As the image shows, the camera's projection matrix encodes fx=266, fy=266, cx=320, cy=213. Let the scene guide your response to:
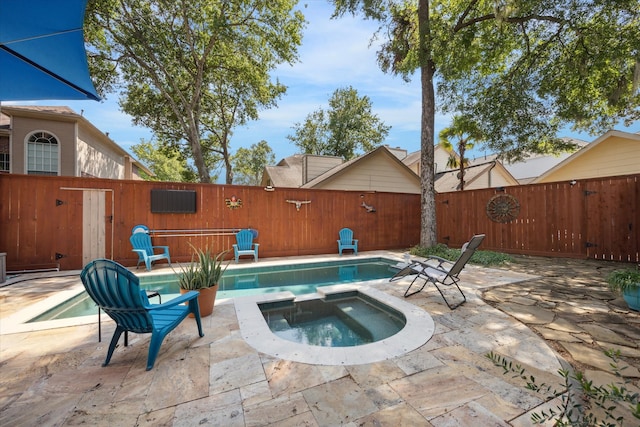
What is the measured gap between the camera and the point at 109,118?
14.0 m

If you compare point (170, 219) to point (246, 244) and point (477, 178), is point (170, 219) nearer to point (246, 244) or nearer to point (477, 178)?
point (246, 244)

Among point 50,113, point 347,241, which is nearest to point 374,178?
point 347,241

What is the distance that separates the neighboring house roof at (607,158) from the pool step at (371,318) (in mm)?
12220

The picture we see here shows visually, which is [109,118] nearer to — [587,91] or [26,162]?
[26,162]

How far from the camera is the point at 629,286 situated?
344 cm

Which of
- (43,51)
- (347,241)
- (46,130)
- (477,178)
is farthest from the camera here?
(477,178)

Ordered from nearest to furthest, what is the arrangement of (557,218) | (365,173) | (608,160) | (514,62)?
(557,218), (514,62), (608,160), (365,173)

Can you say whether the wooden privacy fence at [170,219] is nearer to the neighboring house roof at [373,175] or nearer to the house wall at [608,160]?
the neighboring house roof at [373,175]

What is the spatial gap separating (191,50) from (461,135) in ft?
39.8

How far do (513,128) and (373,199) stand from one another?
5721mm

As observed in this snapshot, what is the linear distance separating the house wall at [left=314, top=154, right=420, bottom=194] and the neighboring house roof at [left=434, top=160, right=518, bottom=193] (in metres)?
2.76

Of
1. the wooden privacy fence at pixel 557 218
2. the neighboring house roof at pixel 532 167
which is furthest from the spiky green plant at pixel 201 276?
the neighboring house roof at pixel 532 167

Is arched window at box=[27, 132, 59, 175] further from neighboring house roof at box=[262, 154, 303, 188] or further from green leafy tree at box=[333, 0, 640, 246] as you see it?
green leafy tree at box=[333, 0, 640, 246]

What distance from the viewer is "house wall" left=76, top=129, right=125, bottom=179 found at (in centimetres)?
1105
